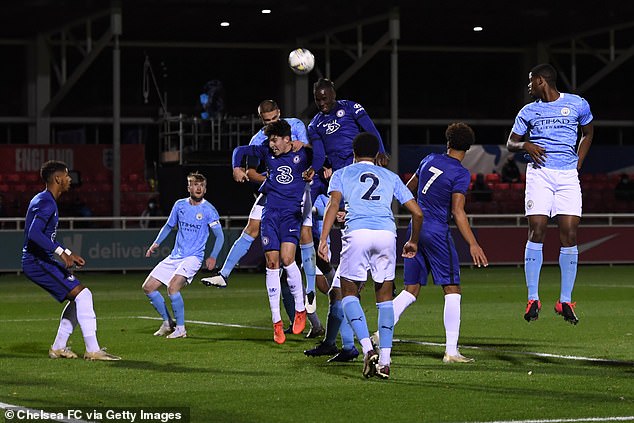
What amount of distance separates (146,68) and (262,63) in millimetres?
4068

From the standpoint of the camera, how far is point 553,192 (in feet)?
42.5

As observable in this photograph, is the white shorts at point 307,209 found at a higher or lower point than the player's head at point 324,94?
lower

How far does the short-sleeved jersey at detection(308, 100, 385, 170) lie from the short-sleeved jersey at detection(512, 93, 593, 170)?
7.61 ft

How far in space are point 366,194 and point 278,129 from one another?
122 inches

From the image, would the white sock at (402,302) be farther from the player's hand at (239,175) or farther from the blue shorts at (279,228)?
the player's hand at (239,175)

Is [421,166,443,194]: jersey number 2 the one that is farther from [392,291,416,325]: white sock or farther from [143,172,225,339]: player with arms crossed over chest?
[143,172,225,339]: player with arms crossed over chest

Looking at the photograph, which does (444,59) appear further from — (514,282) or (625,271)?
(514,282)

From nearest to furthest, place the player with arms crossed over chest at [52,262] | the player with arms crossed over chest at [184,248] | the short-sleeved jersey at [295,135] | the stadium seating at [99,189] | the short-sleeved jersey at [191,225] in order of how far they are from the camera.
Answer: the player with arms crossed over chest at [52,262], the short-sleeved jersey at [295,135], the player with arms crossed over chest at [184,248], the short-sleeved jersey at [191,225], the stadium seating at [99,189]

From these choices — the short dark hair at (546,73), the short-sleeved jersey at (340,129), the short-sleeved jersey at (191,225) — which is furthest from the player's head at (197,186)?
the short dark hair at (546,73)

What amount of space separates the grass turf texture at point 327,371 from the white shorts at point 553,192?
143cm

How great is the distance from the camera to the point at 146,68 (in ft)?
146

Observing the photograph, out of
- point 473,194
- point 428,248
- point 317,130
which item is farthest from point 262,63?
point 428,248

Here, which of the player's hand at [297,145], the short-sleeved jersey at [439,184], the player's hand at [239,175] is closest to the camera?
the short-sleeved jersey at [439,184]

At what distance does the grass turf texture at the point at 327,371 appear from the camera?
9.52 metres
